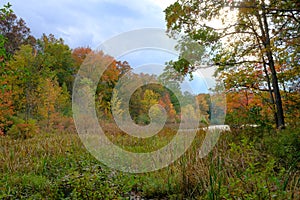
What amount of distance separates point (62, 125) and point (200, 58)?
8818mm

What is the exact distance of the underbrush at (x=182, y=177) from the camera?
92.4 inches

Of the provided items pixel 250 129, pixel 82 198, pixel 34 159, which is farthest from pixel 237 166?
pixel 34 159

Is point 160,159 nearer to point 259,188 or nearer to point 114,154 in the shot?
point 114,154

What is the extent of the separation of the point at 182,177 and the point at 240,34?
431cm

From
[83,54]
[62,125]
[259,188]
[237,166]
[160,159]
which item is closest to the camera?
[259,188]

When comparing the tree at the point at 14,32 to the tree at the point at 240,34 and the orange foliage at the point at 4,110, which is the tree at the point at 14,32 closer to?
the orange foliage at the point at 4,110

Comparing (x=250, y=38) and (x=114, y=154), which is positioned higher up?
(x=250, y=38)

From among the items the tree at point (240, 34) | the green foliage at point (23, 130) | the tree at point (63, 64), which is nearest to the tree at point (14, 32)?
the tree at point (63, 64)

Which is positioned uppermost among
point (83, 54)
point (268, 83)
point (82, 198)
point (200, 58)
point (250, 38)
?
point (83, 54)

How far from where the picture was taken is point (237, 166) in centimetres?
304

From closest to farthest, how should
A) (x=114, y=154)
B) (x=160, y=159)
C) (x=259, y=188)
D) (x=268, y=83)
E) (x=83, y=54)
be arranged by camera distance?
1. (x=259, y=188)
2. (x=160, y=159)
3. (x=114, y=154)
4. (x=268, y=83)
5. (x=83, y=54)

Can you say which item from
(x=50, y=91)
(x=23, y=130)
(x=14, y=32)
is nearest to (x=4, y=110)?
(x=23, y=130)

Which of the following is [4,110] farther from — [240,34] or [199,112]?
[240,34]

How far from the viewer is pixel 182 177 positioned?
308 cm
